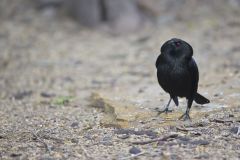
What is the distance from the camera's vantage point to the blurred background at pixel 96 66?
5.82m

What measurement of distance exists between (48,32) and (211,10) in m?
3.53

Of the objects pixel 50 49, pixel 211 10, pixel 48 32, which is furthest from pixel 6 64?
pixel 211 10

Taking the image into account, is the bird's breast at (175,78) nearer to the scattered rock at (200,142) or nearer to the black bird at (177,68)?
the black bird at (177,68)

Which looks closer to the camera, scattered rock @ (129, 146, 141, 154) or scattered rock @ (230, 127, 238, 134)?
scattered rock @ (129, 146, 141, 154)

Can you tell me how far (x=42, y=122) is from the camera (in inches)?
259

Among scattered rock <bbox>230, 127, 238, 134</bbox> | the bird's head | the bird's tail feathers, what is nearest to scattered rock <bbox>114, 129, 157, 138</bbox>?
scattered rock <bbox>230, 127, 238, 134</bbox>

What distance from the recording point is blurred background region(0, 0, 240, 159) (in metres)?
5.82

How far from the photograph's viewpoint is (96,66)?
10414mm

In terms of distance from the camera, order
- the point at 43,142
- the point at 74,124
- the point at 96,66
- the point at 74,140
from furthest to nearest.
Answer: the point at 96,66
the point at 74,124
the point at 74,140
the point at 43,142

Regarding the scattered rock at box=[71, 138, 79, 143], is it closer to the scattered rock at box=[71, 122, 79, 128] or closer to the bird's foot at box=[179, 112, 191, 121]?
the scattered rock at box=[71, 122, 79, 128]

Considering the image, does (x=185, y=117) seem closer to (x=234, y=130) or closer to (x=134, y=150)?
(x=234, y=130)

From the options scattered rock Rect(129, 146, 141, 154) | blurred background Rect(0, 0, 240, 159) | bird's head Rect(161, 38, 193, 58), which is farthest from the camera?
bird's head Rect(161, 38, 193, 58)

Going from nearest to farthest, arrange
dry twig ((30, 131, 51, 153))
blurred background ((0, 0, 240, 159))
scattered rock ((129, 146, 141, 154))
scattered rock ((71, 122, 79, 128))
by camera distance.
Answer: scattered rock ((129, 146, 141, 154)), dry twig ((30, 131, 51, 153)), blurred background ((0, 0, 240, 159)), scattered rock ((71, 122, 79, 128))

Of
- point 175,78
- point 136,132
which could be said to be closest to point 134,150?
point 136,132
